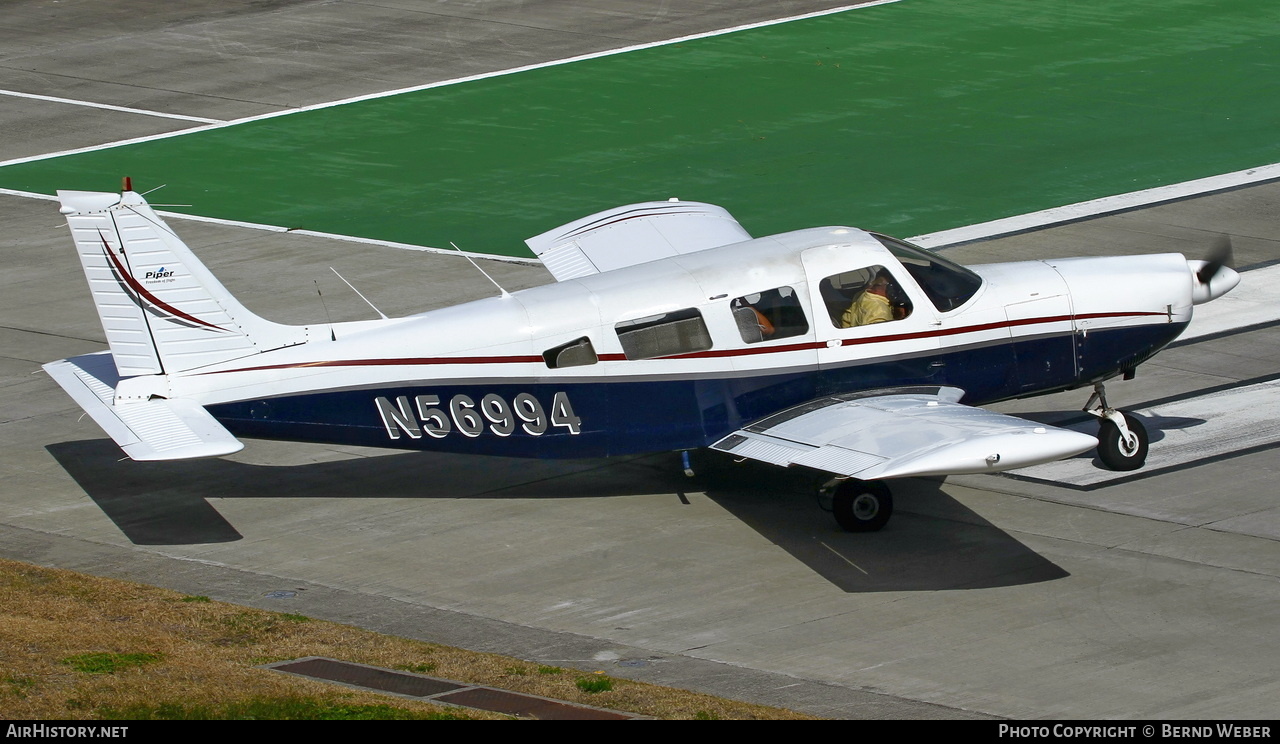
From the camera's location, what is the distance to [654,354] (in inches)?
551

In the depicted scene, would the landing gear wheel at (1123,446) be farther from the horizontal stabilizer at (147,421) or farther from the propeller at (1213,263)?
the horizontal stabilizer at (147,421)

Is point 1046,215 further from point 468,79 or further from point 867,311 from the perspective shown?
point 468,79

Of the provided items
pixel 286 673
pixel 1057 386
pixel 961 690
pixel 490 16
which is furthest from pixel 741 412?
pixel 490 16

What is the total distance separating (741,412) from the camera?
1418 centimetres

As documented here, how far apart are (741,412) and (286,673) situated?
189 inches

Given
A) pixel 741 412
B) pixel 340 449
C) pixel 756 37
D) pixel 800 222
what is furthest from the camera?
pixel 756 37

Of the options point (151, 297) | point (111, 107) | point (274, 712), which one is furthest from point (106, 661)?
point (111, 107)

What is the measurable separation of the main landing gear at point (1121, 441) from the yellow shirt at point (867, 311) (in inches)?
89.8

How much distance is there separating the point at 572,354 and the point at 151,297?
3.42 m

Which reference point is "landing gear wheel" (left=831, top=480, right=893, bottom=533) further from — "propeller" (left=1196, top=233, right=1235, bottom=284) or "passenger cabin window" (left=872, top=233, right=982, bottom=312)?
"propeller" (left=1196, top=233, right=1235, bottom=284)

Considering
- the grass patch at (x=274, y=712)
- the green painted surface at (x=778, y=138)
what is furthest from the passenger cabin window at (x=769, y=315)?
the green painted surface at (x=778, y=138)

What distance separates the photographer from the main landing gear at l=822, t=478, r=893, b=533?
45.1 feet
